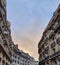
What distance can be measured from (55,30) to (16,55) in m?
67.8

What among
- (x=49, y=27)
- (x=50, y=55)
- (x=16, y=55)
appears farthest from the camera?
(x=16, y=55)

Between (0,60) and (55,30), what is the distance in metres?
14.1

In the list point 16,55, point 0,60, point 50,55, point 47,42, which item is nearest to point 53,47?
point 50,55

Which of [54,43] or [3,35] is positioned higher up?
[3,35]

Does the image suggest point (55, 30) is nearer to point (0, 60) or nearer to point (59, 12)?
point (59, 12)

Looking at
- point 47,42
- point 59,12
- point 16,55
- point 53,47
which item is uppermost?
point 59,12

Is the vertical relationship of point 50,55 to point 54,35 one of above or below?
below

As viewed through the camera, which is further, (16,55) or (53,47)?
(16,55)

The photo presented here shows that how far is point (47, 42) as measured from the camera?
55562 millimetres

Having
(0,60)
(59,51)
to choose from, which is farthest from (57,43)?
(0,60)

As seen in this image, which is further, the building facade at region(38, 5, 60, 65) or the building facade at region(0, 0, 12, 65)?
the building facade at region(38, 5, 60, 65)

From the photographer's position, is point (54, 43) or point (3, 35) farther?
point (54, 43)

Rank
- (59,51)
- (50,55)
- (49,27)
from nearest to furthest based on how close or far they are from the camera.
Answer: (59,51), (50,55), (49,27)

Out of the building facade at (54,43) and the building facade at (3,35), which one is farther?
the building facade at (54,43)
